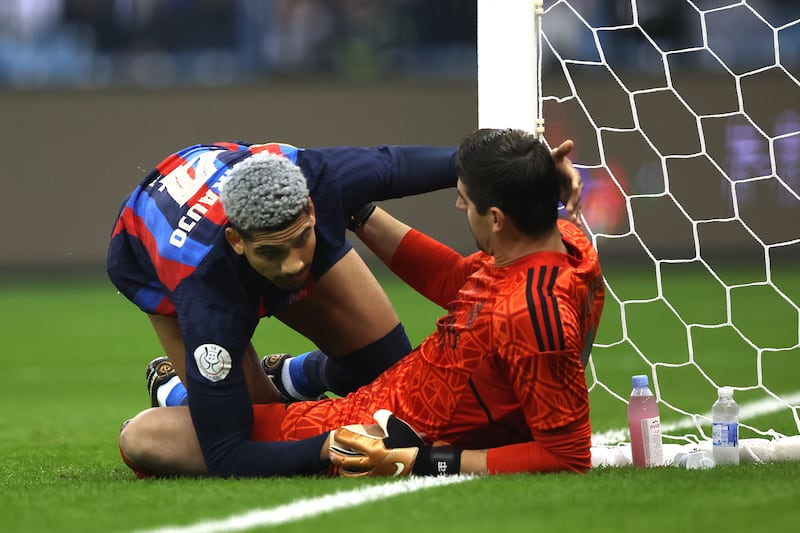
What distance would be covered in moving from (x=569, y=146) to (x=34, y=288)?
39.2 ft

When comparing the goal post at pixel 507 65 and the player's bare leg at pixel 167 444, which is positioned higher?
the goal post at pixel 507 65

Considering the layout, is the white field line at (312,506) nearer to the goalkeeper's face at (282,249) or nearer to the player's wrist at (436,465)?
the player's wrist at (436,465)

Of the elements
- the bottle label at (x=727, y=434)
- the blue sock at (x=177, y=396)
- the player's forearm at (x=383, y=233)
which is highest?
the player's forearm at (x=383, y=233)

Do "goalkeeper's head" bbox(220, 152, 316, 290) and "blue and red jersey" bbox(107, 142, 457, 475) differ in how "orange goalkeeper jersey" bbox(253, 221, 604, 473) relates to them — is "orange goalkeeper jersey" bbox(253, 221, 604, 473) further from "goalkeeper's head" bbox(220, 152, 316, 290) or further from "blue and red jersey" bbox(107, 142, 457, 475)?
"goalkeeper's head" bbox(220, 152, 316, 290)

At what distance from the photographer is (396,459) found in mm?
3656

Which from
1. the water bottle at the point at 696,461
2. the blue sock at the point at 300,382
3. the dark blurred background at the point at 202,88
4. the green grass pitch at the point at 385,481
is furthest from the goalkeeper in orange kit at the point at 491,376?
the dark blurred background at the point at 202,88

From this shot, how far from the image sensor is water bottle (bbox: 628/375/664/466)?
4.14 m

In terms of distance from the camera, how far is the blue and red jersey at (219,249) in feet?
12.0

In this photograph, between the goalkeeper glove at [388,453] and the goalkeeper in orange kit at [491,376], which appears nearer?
the goalkeeper in orange kit at [491,376]

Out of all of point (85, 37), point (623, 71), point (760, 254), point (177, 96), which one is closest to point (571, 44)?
point (623, 71)

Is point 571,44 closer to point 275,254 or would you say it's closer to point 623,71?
point 623,71

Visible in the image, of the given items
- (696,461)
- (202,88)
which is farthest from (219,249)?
(202,88)

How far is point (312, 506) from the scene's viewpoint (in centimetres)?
330

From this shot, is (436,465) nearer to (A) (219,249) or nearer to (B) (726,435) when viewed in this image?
(A) (219,249)
